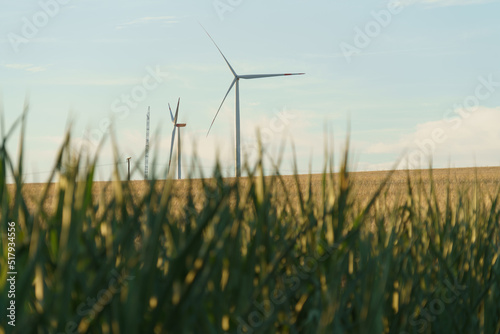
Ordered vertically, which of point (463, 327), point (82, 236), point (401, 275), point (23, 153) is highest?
point (23, 153)

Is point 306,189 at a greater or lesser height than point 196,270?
greater

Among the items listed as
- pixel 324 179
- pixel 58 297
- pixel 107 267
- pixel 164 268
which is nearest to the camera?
pixel 58 297

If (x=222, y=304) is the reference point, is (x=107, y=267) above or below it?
above

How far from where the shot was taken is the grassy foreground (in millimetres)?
1781

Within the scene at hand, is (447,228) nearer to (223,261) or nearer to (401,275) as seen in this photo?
(401,275)

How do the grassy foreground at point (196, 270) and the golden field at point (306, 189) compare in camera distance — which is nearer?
the grassy foreground at point (196, 270)

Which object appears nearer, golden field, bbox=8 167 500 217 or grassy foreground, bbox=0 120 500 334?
grassy foreground, bbox=0 120 500 334

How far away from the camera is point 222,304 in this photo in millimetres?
→ 2164

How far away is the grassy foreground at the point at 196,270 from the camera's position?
1.78 meters

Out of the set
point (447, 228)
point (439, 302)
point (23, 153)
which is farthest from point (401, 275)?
point (23, 153)

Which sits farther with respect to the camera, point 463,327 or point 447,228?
point 447,228

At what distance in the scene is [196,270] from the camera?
1.78 metres

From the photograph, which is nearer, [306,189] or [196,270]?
[196,270]

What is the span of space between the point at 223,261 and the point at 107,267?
52 centimetres
